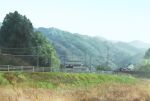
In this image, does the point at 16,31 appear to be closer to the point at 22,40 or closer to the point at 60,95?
the point at 22,40

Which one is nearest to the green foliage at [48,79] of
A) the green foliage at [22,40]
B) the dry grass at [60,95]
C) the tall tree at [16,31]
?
the dry grass at [60,95]

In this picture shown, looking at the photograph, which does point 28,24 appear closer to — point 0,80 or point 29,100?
point 0,80

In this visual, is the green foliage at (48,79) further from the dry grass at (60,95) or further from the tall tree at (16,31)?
the tall tree at (16,31)

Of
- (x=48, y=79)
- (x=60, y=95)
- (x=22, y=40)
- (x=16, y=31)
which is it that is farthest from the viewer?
(x=16, y=31)

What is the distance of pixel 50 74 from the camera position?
271 ft

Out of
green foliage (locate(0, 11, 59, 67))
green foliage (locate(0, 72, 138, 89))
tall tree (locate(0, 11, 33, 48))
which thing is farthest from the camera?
tall tree (locate(0, 11, 33, 48))

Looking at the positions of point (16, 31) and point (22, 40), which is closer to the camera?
point (22, 40)

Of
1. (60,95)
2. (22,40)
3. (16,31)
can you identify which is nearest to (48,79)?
(60,95)

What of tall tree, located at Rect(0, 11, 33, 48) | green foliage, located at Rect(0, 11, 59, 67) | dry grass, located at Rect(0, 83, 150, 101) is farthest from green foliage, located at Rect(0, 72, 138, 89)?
tall tree, located at Rect(0, 11, 33, 48)

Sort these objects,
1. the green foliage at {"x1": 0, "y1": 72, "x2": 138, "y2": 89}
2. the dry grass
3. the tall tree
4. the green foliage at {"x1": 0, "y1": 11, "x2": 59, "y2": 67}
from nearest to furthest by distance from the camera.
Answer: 1. the dry grass
2. the green foliage at {"x1": 0, "y1": 72, "x2": 138, "y2": 89}
3. the green foliage at {"x1": 0, "y1": 11, "x2": 59, "y2": 67}
4. the tall tree

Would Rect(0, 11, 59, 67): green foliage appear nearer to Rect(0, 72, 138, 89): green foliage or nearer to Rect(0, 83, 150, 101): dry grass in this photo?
Rect(0, 72, 138, 89): green foliage

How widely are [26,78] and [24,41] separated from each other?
187ft

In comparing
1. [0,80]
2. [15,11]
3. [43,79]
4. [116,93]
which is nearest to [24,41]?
[15,11]

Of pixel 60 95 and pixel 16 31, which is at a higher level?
pixel 16 31
